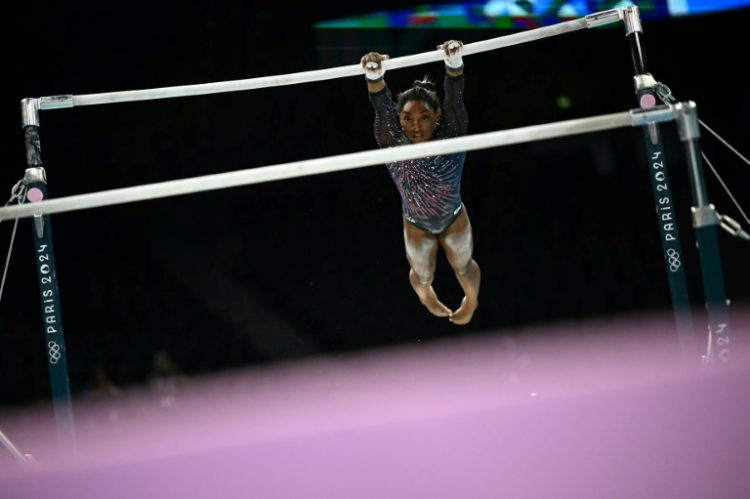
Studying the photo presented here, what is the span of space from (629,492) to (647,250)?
425cm

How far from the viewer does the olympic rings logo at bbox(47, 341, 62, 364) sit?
311cm

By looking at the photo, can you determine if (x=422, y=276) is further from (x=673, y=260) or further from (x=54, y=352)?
(x=54, y=352)

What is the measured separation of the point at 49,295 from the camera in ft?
10.5

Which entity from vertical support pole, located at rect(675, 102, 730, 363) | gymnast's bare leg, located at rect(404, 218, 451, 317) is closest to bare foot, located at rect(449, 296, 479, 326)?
gymnast's bare leg, located at rect(404, 218, 451, 317)

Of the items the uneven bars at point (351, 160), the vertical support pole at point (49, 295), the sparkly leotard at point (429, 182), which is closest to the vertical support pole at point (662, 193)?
the uneven bars at point (351, 160)

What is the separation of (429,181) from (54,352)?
1893mm

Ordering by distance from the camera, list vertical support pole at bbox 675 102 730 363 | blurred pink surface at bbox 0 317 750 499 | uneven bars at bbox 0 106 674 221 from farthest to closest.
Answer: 1. uneven bars at bbox 0 106 674 221
2. vertical support pole at bbox 675 102 730 363
3. blurred pink surface at bbox 0 317 750 499

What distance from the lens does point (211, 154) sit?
509 cm

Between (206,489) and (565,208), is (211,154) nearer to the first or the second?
(565,208)

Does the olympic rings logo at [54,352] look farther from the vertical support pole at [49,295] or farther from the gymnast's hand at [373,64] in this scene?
the gymnast's hand at [373,64]

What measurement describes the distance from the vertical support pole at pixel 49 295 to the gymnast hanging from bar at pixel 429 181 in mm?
1483

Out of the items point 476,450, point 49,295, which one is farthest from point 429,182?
point 476,450

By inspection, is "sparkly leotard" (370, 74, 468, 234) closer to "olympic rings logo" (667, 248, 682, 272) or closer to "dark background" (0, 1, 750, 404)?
"olympic rings logo" (667, 248, 682, 272)

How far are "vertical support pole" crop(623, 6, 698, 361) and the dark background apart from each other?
1923 mm
